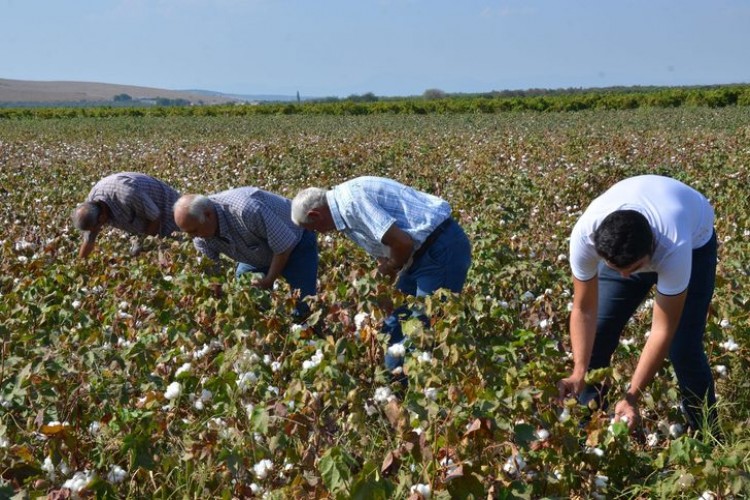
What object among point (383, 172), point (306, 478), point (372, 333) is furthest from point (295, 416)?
point (383, 172)

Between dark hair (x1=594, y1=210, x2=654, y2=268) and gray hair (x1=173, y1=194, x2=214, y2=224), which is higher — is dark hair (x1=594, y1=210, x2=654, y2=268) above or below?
above

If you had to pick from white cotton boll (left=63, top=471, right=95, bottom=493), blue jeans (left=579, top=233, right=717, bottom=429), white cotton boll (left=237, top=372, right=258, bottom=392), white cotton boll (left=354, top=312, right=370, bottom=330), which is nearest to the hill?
white cotton boll (left=354, top=312, right=370, bottom=330)

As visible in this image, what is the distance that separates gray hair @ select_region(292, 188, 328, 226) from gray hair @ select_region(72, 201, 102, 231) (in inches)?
68.2

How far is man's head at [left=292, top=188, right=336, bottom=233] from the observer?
385cm

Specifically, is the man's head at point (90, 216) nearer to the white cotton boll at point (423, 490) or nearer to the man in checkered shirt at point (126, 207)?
the man in checkered shirt at point (126, 207)

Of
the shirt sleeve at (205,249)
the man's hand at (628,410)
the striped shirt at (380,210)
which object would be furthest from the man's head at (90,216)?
the man's hand at (628,410)

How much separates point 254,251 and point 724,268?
2677 millimetres

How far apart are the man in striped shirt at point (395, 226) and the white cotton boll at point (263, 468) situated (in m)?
1.25

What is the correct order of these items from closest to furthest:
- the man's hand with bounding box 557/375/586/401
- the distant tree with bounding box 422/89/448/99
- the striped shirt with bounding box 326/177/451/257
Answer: the man's hand with bounding box 557/375/586/401, the striped shirt with bounding box 326/177/451/257, the distant tree with bounding box 422/89/448/99

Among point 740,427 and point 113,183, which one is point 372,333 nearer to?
point 740,427

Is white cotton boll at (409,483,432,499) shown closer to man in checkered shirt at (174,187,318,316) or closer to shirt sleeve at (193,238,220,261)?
man in checkered shirt at (174,187,318,316)

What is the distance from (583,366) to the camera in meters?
3.21

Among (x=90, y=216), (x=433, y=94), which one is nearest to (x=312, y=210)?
(x=90, y=216)

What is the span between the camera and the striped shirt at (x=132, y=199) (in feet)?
16.9
